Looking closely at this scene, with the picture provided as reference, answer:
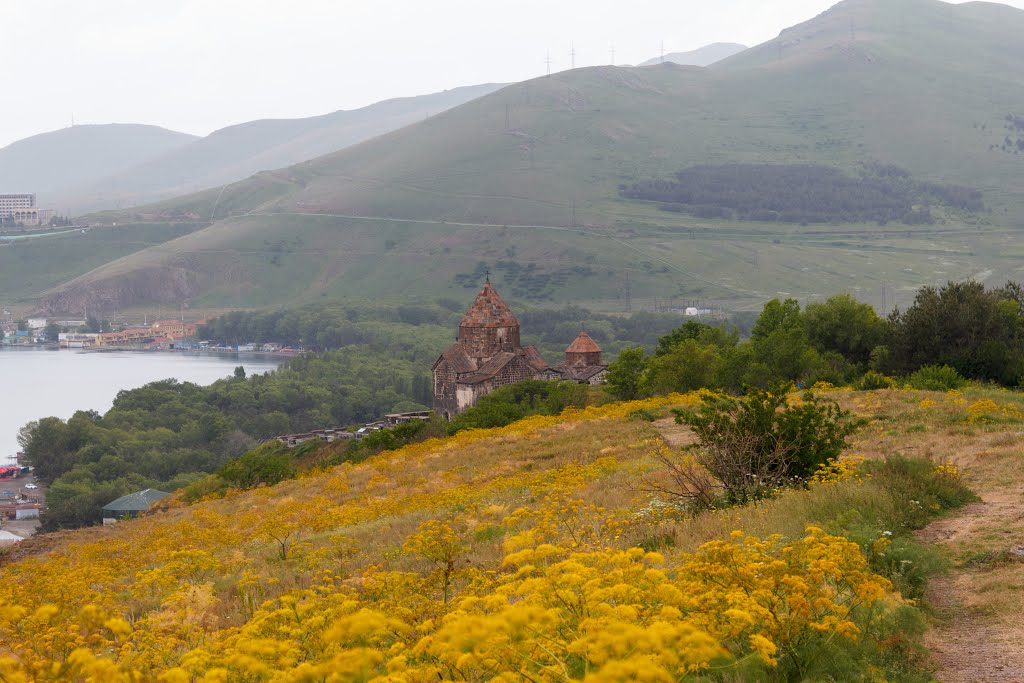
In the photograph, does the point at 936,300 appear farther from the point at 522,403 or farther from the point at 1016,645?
the point at 1016,645

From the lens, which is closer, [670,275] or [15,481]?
[15,481]

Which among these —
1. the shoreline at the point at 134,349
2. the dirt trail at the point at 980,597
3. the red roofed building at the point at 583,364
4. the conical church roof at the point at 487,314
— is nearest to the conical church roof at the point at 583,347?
the red roofed building at the point at 583,364

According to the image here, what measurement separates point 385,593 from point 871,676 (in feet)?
14.3

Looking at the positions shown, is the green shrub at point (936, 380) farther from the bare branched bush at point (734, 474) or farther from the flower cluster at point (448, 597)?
the bare branched bush at point (734, 474)

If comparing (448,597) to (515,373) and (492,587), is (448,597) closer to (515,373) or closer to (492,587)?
(492,587)

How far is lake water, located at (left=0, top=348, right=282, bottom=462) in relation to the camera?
4379 inches

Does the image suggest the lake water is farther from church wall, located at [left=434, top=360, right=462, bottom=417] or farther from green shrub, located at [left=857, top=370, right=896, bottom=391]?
green shrub, located at [left=857, top=370, right=896, bottom=391]

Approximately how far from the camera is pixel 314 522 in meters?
16.5

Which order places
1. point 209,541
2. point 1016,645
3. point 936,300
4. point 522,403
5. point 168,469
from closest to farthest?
point 1016,645 < point 209,541 < point 936,300 < point 522,403 < point 168,469

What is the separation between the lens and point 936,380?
2580cm

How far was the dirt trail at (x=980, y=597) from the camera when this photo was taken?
6.75 m

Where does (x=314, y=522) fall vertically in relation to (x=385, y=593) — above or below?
below

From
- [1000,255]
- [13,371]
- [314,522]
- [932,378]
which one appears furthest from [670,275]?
[314,522]

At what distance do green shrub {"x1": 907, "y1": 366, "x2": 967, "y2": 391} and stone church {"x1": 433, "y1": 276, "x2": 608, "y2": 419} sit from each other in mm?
26722
